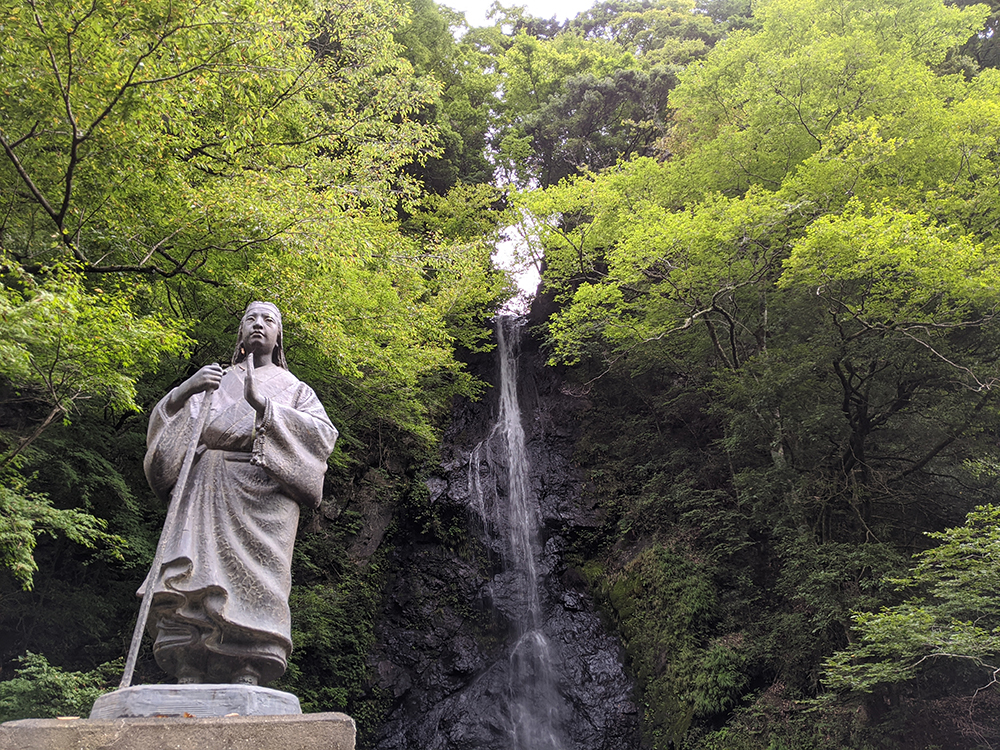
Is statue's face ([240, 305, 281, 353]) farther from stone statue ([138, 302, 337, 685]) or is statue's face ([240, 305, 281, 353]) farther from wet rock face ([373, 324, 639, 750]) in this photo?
wet rock face ([373, 324, 639, 750])

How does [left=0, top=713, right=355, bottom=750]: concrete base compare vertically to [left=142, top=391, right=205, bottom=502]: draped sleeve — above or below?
below

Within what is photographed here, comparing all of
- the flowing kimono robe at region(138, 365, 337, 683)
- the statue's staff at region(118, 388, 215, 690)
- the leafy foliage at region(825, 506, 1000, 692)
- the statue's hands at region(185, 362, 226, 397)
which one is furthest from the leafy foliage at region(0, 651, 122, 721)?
the leafy foliage at region(825, 506, 1000, 692)

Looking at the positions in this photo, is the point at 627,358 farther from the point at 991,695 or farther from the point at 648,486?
the point at 991,695

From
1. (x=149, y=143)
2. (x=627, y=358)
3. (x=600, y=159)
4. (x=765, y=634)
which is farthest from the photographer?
(x=600, y=159)

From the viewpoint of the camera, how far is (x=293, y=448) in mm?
3107

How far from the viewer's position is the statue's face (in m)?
3.54

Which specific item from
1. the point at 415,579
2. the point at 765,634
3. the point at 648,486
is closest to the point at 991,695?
the point at 765,634

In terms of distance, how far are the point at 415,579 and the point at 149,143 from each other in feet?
31.3

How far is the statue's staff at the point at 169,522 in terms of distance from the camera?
251 centimetres

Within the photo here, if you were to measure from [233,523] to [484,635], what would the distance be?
10470mm

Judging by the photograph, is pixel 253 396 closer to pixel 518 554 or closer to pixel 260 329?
pixel 260 329

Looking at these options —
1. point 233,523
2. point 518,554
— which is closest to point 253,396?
point 233,523

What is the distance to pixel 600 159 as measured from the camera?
21828 millimetres

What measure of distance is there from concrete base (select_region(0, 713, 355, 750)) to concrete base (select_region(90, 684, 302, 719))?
133 mm
